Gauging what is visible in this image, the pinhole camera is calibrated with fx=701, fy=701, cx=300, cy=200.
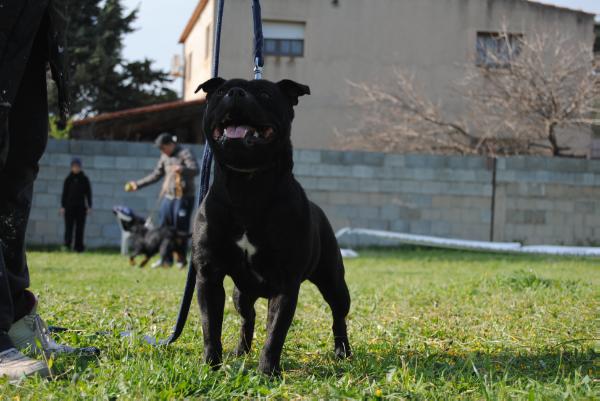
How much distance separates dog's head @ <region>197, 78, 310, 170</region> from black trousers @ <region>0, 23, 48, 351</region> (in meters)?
0.84

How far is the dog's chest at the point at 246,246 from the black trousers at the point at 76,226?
9838mm

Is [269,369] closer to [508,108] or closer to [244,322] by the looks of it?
[244,322]

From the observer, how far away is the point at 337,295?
357 cm

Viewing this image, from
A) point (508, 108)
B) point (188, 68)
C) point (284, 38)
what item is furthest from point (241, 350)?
point (188, 68)

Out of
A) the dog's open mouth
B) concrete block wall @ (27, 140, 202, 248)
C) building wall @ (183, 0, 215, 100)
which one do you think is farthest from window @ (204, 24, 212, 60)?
the dog's open mouth

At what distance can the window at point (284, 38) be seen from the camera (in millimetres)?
21438

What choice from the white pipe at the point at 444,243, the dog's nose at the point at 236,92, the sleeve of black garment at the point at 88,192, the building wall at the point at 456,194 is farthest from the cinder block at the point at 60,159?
the dog's nose at the point at 236,92

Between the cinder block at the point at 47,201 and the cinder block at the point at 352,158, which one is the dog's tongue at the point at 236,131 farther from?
the cinder block at the point at 47,201

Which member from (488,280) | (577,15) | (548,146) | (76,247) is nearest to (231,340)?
(488,280)

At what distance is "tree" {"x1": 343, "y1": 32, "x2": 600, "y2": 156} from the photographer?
16469 millimetres

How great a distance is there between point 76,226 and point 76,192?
0.67 m

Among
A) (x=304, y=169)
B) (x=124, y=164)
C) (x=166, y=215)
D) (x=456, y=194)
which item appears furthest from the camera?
(x=456, y=194)

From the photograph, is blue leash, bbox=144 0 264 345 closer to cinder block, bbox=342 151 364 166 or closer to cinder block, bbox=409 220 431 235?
cinder block, bbox=342 151 364 166

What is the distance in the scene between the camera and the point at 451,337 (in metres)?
4.01
